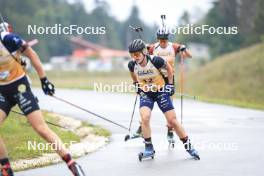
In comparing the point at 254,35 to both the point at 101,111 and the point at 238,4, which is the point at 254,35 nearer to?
the point at 238,4

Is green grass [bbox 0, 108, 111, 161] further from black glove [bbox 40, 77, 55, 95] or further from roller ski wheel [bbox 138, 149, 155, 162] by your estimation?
black glove [bbox 40, 77, 55, 95]

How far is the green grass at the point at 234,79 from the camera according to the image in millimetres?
39781

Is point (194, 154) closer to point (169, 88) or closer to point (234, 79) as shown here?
point (169, 88)

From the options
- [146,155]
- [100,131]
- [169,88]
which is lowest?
[100,131]

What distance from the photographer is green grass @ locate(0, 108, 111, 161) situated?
10.9m

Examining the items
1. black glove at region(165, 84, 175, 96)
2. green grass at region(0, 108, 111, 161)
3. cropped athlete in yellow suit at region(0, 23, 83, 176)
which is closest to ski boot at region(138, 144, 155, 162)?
black glove at region(165, 84, 175, 96)

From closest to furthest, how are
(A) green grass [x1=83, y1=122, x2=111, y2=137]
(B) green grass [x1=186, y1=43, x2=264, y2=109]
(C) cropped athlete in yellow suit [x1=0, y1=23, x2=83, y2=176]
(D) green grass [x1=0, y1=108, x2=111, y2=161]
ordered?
(C) cropped athlete in yellow suit [x1=0, y1=23, x2=83, y2=176] < (D) green grass [x1=0, y1=108, x2=111, y2=161] < (A) green grass [x1=83, y1=122, x2=111, y2=137] < (B) green grass [x1=186, y1=43, x2=264, y2=109]

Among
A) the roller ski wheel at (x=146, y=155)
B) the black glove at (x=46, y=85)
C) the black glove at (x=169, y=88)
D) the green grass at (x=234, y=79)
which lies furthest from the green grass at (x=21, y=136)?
the green grass at (x=234, y=79)

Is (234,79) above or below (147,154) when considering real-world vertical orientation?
below

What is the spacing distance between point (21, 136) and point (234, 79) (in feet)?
106

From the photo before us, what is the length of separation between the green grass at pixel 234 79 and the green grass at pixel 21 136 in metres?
23.5

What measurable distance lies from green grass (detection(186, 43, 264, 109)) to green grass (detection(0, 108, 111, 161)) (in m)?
23.5

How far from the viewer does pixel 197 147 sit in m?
11.9

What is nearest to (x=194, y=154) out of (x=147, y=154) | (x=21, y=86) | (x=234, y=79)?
(x=147, y=154)
